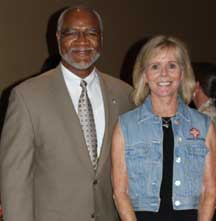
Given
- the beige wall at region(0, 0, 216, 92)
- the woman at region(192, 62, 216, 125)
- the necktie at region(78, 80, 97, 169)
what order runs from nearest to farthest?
the necktie at region(78, 80, 97, 169)
the woman at region(192, 62, 216, 125)
the beige wall at region(0, 0, 216, 92)

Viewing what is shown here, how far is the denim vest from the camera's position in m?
2.27

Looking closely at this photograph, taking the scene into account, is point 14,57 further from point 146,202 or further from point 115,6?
point 146,202

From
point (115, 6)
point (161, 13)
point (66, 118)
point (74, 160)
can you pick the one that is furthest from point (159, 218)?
point (161, 13)

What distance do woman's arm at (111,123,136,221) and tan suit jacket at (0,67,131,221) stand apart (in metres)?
0.08

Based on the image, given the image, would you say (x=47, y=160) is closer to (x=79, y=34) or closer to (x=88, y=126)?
(x=88, y=126)

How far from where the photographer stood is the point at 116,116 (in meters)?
2.42

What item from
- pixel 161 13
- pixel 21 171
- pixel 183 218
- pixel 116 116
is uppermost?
pixel 161 13

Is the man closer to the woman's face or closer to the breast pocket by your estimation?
the woman's face

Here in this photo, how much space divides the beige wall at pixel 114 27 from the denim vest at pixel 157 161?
2587 millimetres

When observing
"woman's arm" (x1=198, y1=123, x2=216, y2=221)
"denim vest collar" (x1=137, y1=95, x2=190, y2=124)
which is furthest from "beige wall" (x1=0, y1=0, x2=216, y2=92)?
→ "woman's arm" (x1=198, y1=123, x2=216, y2=221)

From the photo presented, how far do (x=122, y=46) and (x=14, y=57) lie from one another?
1651mm

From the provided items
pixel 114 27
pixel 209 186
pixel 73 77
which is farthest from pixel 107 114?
pixel 114 27

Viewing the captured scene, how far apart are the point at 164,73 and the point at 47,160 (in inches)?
25.7

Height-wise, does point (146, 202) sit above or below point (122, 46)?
below
